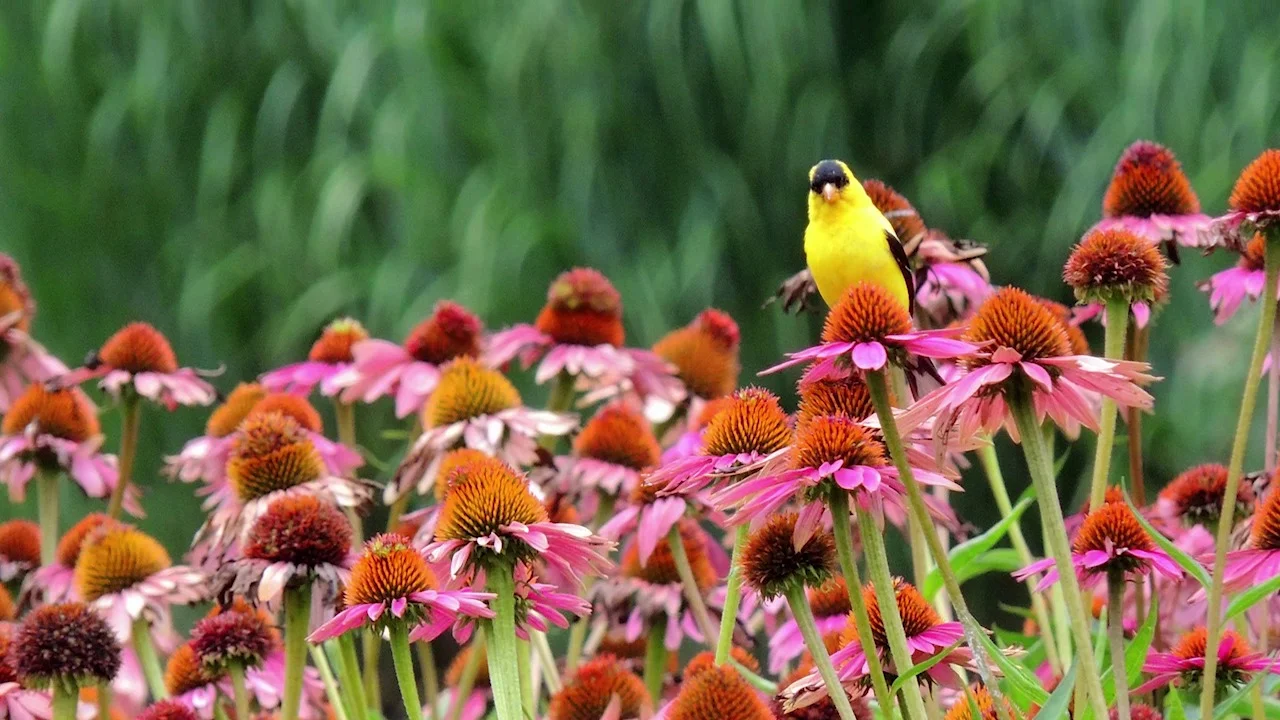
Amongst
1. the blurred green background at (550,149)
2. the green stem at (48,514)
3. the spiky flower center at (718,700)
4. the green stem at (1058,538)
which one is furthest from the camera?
the blurred green background at (550,149)

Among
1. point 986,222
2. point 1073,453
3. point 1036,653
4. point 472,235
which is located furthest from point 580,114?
point 1036,653

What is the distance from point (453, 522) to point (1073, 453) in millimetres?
2544

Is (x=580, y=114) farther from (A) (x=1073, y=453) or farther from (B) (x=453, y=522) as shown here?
(B) (x=453, y=522)

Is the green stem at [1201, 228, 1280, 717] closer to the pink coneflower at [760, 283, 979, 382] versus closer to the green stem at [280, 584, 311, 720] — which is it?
the pink coneflower at [760, 283, 979, 382]

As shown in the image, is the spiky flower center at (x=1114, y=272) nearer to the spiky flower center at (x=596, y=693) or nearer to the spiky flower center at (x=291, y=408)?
the spiky flower center at (x=596, y=693)

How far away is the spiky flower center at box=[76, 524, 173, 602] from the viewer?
1.11 metres

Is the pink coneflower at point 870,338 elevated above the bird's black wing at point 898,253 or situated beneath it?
situated beneath

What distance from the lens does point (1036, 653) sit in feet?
3.37

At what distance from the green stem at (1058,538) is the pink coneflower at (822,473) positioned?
4 cm

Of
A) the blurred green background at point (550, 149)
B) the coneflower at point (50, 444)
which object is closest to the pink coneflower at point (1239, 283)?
the coneflower at point (50, 444)

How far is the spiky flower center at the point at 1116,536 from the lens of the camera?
2.53 feet

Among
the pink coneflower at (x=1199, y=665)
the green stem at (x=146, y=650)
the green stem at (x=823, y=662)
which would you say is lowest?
the pink coneflower at (x=1199, y=665)

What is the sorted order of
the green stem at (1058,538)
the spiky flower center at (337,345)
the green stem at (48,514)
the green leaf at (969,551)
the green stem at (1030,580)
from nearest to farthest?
the green stem at (1058,538)
the green leaf at (969,551)
the green stem at (1030,580)
the green stem at (48,514)
the spiky flower center at (337,345)

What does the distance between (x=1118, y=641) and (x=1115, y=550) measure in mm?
88
